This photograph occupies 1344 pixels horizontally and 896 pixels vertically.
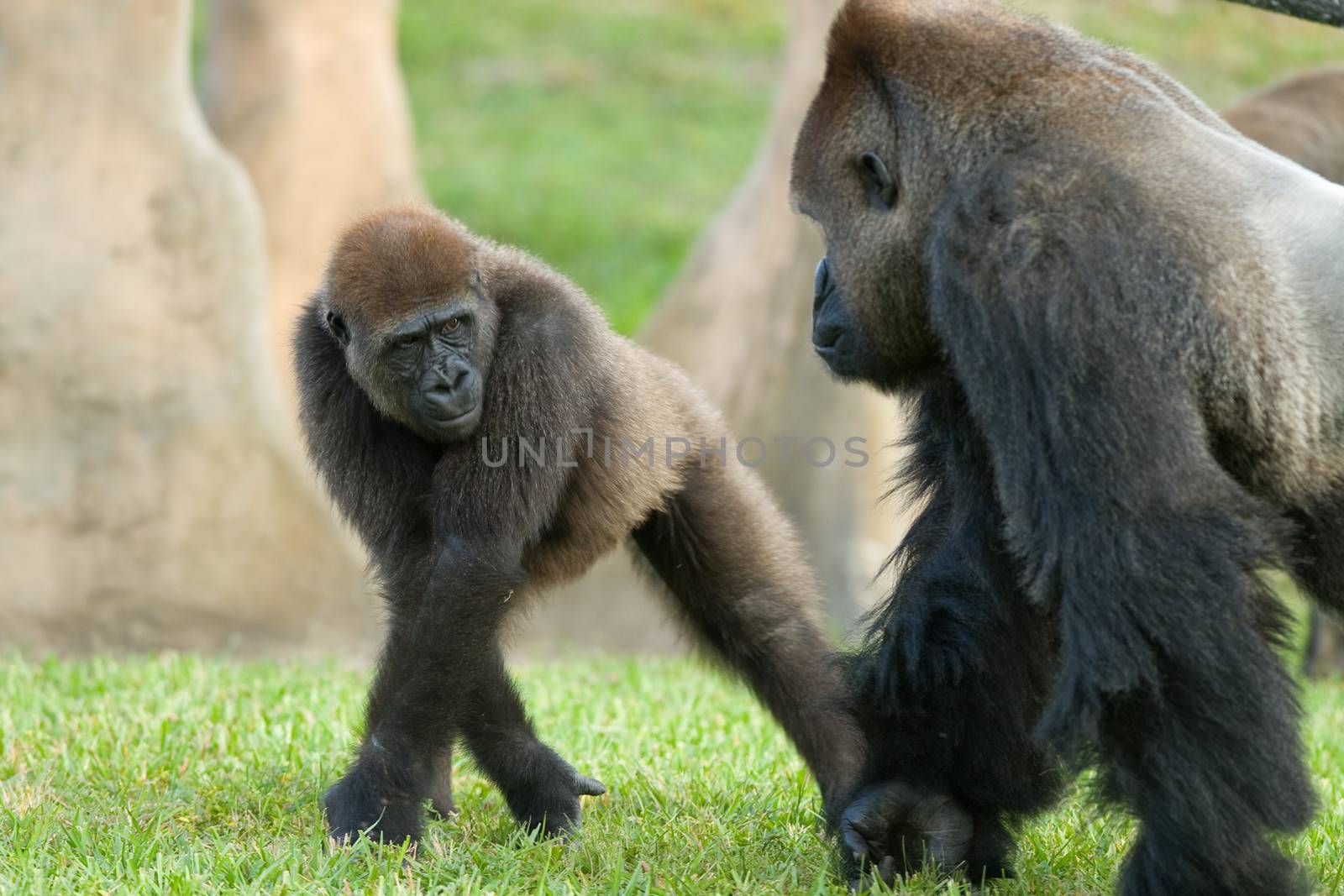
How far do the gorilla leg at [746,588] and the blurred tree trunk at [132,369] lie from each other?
11.6ft

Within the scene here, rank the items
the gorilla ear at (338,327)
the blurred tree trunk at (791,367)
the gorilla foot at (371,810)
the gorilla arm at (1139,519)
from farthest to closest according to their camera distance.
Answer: the blurred tree trunk at (791,367)
the gorilla ear at (338,327)
the gorilla foot at (371,810)
the gorilla arm at (1139,519)

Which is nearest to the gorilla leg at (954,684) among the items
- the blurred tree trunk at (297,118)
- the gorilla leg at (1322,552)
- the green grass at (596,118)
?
the gorilla leg at (1322,552)

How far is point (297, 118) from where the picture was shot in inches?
414

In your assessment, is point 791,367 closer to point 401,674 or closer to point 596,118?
point 401,674

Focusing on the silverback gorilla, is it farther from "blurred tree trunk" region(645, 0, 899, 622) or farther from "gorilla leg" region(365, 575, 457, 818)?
"blurred tree trunk" region(645, 0, 899, 622)

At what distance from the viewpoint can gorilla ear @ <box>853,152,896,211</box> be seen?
297 cm

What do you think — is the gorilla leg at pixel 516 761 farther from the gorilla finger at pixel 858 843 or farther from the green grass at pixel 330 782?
the gorilla finger at pixel 858 843

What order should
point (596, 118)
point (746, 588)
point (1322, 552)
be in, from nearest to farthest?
point (1322, 552)
point (746, 588)
point (596, 118)

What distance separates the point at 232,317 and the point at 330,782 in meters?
3.92

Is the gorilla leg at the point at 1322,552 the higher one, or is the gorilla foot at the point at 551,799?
the gorilla leg at the point at 1322,552

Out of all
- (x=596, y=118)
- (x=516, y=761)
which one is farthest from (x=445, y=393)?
(x=596, y=118)

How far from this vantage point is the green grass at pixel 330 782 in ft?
10.2

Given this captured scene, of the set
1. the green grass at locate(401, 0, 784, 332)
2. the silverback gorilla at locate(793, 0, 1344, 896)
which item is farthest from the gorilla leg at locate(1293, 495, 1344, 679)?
the green grass at locate(401, 0, 784, 332)

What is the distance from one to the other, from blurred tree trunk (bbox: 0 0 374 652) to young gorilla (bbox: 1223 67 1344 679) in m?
4.61
